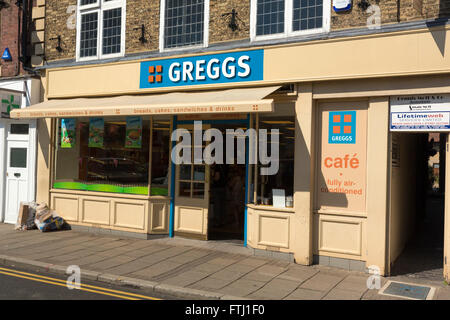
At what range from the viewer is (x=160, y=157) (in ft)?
33.1

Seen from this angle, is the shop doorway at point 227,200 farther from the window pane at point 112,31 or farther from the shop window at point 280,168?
the window pane at point 112,31

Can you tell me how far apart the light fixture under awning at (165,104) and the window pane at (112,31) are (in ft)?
4.76

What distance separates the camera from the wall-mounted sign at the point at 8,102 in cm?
1129

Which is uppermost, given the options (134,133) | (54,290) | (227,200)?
(134,133)

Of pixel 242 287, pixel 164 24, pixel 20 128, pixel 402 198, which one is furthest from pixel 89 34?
pixel 402 198

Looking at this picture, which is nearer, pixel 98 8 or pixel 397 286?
pixel 397 286

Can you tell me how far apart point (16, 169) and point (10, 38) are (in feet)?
13.2

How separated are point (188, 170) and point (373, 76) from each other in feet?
15.4

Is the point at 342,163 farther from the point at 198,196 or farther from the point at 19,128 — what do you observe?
the point at 19,128

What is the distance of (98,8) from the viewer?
11.0m

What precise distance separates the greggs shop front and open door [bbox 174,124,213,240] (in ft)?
0.10
